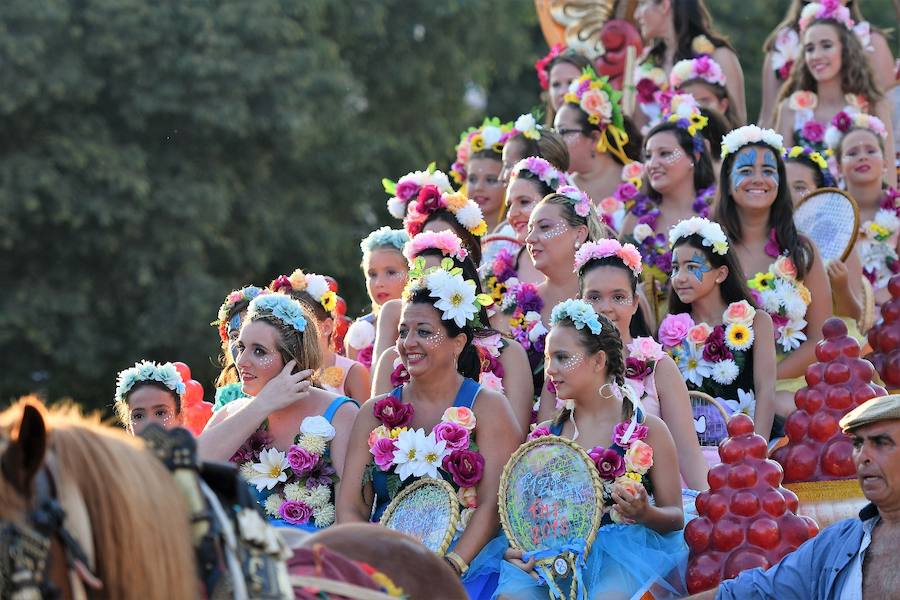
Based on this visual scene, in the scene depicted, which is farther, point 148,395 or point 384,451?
point 148,395

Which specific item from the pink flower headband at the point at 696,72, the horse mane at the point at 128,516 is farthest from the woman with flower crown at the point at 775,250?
the horse mane at the point at 128,516

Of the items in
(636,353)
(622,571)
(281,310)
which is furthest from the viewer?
(636,353)

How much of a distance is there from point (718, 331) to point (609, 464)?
5.28 ft

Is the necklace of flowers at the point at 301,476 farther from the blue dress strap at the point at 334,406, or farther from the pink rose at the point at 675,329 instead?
the pink rose at the point at 675,329

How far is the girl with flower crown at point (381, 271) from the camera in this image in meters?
7.29

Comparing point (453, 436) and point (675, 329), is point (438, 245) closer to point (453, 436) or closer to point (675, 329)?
point (675, 329)

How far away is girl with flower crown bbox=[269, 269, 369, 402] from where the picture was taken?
669 cm

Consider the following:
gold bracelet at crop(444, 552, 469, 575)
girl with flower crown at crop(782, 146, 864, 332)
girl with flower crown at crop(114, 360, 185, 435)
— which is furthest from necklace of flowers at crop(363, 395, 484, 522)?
girl with flower crown at crop(782, 146, 864, 332)

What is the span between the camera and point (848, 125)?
886 cm

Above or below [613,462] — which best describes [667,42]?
above

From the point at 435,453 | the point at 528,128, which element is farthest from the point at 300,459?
the point at 528,128

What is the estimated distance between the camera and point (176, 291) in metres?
14.2

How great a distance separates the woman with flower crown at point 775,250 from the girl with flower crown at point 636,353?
93cm

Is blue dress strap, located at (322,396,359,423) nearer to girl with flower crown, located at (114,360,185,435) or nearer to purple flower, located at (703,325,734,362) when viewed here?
girl with flower crown, located at (114,360,185,435)
